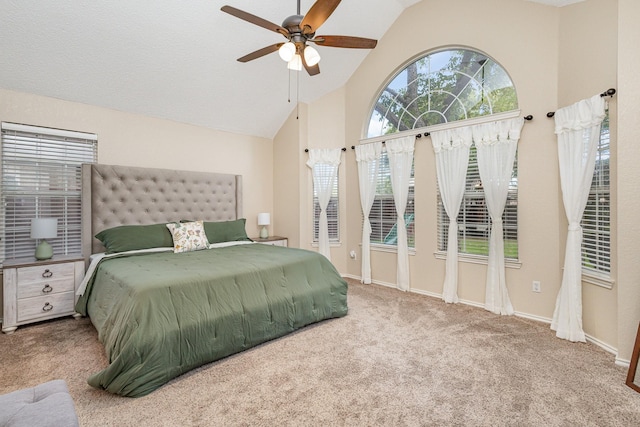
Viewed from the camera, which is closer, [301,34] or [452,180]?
[301,34]

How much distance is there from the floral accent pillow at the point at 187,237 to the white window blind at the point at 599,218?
4.11m

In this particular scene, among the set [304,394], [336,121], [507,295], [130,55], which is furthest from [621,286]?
[130,55]

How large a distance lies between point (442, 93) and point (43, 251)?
5030 millimetres

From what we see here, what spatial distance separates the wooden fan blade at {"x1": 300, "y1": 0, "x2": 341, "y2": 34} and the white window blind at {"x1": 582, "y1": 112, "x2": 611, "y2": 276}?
8.37ft

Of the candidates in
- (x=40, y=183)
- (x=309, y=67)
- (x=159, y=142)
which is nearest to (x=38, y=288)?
(x=40, y=183)

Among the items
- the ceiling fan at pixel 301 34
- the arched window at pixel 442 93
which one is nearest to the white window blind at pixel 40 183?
the ceiling fan at pixel 301 34

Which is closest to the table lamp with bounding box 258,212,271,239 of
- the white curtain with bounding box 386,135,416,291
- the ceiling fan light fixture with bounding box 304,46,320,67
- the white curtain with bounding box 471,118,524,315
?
the white curtain with bounding box 386,135,416,291

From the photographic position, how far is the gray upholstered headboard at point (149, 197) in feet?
11.7

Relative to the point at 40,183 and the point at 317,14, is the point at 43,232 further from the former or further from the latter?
the point at 317,14

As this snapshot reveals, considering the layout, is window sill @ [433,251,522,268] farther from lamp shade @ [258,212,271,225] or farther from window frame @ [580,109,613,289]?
lamp shade @ [258,212,271,225]

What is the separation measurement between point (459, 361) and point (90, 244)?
404 cm

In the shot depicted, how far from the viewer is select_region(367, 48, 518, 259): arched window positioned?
3477mm

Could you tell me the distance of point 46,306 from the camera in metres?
3.03

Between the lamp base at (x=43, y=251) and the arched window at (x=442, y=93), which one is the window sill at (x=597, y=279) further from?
the lamp base at (x=43, y=251)
